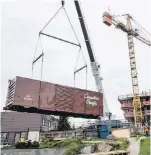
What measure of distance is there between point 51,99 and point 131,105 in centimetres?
4168

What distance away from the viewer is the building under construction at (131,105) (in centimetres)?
5434

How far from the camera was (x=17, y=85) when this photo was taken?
15.6 m

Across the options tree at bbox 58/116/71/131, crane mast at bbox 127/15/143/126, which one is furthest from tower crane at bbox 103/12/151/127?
tree at bbox 58/116/71/131

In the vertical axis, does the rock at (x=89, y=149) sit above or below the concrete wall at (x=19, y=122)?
below

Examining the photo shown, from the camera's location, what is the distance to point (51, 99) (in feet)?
55.3

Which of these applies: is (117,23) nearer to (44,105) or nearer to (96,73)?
(96,73)

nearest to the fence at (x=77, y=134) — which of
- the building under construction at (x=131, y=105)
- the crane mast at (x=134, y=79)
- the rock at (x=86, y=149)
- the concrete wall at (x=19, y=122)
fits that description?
the rock at (x=86, y=149)

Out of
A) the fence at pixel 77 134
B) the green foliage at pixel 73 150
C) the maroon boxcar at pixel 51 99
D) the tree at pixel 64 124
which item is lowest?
the green foliage at pixel 73 150

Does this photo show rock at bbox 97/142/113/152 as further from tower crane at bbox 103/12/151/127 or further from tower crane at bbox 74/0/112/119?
tower crane at bbox 103/12/151/127

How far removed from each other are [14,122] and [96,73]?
14.5 metres

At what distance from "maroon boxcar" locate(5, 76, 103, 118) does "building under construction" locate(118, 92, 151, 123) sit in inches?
1474

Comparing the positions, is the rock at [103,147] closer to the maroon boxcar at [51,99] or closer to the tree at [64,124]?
the maroon boxcar at [51,99]

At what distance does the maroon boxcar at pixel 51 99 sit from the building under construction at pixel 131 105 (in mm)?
37433

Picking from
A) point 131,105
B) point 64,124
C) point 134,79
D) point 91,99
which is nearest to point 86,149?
point 91,99
